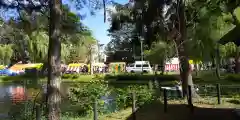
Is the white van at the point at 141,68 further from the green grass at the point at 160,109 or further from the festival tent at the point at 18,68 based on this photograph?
the green grass at the point at 160,109

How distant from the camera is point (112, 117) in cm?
1117

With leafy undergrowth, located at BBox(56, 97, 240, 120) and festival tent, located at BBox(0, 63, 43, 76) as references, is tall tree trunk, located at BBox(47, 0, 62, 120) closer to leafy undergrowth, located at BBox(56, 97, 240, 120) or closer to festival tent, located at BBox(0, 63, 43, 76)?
leafy undergrowth, located at BBox(56, 97, 240, 120)

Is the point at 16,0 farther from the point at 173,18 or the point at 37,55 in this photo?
the point at 37,55

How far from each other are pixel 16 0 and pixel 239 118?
5.76 meters

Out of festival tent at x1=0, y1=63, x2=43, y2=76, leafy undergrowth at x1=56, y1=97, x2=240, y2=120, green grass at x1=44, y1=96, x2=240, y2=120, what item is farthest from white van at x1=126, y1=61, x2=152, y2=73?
leafy undergrowth at x1=56, y1=97, x2=240, y2=120

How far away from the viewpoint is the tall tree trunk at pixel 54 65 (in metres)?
7.53

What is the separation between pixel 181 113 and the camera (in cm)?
1060

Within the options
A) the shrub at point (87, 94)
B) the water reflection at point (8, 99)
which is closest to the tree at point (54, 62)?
the shrub at point (87, 94)

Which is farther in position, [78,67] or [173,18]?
[78,67]

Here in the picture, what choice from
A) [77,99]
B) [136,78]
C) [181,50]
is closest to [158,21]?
[181,50]

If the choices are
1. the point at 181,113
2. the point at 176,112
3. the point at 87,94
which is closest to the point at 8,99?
the point at 87,94

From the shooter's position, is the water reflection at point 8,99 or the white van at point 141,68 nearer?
Answer: the water reflection at point 8,99

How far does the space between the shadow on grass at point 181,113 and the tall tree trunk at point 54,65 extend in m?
3.16

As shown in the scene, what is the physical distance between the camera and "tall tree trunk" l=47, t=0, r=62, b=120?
753 cm
